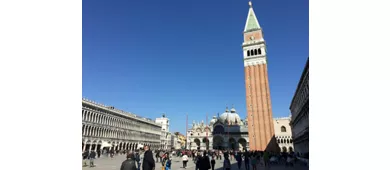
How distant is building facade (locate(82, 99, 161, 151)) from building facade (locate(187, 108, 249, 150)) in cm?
2008

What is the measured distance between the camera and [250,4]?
64.1 m

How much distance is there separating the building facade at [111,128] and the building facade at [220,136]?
2008 centimetres

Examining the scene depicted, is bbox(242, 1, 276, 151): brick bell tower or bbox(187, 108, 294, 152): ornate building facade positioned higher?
bbox(242, 1, 276, 151): brick bell tower

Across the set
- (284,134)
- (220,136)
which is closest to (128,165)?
(284,134)

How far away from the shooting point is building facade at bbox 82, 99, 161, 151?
42250mm

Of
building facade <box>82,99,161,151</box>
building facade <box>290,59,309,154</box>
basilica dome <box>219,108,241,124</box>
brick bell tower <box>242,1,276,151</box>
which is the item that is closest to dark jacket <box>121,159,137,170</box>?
building facade <box>290,59,309,154</box>

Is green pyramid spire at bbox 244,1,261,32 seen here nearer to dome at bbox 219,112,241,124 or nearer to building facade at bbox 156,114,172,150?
dome at bbox 219,112,241,124

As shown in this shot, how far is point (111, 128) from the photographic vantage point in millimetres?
51219

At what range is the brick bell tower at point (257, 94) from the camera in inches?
1983

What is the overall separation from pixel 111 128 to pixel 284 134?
5102 cm

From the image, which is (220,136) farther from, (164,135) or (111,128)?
(111,128)

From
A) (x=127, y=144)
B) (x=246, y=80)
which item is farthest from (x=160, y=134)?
(x=246, y=80)
